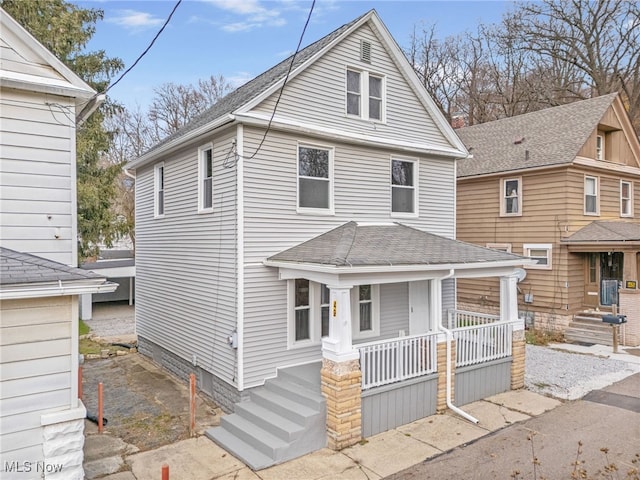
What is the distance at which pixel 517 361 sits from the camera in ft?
31.8

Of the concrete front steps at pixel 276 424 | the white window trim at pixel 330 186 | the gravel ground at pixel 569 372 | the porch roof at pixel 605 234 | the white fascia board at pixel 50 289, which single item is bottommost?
the gravel ground at pixel 569 372

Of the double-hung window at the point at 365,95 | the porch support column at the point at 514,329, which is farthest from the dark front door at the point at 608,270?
the double-hung window at the point at 365,95

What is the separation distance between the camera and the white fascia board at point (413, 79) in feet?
34.3

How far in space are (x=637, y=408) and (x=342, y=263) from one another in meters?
6.68

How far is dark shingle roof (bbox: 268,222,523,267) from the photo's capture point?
7.66 metres

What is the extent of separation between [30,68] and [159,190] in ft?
18.0

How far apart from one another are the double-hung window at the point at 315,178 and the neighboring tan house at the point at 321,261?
0.03 meters

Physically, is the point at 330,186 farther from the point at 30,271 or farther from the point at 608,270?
the point at 608,270

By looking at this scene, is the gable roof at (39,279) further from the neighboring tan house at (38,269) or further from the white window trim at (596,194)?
the white window trim at (596,194)

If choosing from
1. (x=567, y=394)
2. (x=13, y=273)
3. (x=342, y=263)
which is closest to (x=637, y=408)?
(x=567, y=394)

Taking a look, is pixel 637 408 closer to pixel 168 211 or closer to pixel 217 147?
pixel 217 147

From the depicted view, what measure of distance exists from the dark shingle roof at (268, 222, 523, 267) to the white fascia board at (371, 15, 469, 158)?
3163mm

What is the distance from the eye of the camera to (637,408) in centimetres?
839

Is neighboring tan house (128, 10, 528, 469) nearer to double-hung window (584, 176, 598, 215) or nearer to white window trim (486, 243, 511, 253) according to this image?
white window trim (486, 243, 511, 253)
